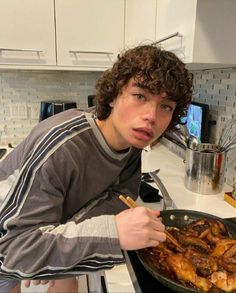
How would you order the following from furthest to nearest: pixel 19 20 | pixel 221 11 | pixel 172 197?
1. pixel 19 20
2. pixel 172 197
3. pixel 221 11

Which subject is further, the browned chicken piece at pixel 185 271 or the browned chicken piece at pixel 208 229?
the browned chicken piece at pixel 208 229

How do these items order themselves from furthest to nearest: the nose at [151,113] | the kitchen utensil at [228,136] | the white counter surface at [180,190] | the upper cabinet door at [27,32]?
the upper cabinet door at [27,32] < the kitchen utensil at [228,136] < the white counter surface at [180,190] < the nose at [151,113]

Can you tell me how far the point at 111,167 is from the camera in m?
0.76

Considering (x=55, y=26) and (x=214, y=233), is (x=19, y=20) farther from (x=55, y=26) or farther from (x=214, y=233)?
(x=214, y=233)

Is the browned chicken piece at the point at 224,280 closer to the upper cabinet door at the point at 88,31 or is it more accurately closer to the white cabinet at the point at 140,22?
the white cabinet at the point at 140,22

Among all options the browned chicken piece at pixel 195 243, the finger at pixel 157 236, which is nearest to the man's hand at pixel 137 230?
the finger at pixel 157 236

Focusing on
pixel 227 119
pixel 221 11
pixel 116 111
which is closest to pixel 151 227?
pixel 116 111

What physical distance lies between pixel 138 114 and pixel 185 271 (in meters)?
0.36

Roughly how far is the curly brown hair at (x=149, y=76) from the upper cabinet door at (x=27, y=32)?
2.87 feet

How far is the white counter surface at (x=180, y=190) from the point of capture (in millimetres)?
977

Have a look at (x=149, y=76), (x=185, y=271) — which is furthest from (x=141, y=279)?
(x=149, y=76)

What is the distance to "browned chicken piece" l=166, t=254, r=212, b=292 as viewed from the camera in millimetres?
530

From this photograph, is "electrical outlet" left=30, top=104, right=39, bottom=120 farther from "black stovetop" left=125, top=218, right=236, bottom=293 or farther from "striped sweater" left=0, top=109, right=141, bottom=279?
"black stovetop" left=125, top=218, right=236, bottom=293

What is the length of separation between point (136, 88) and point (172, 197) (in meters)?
0.53
